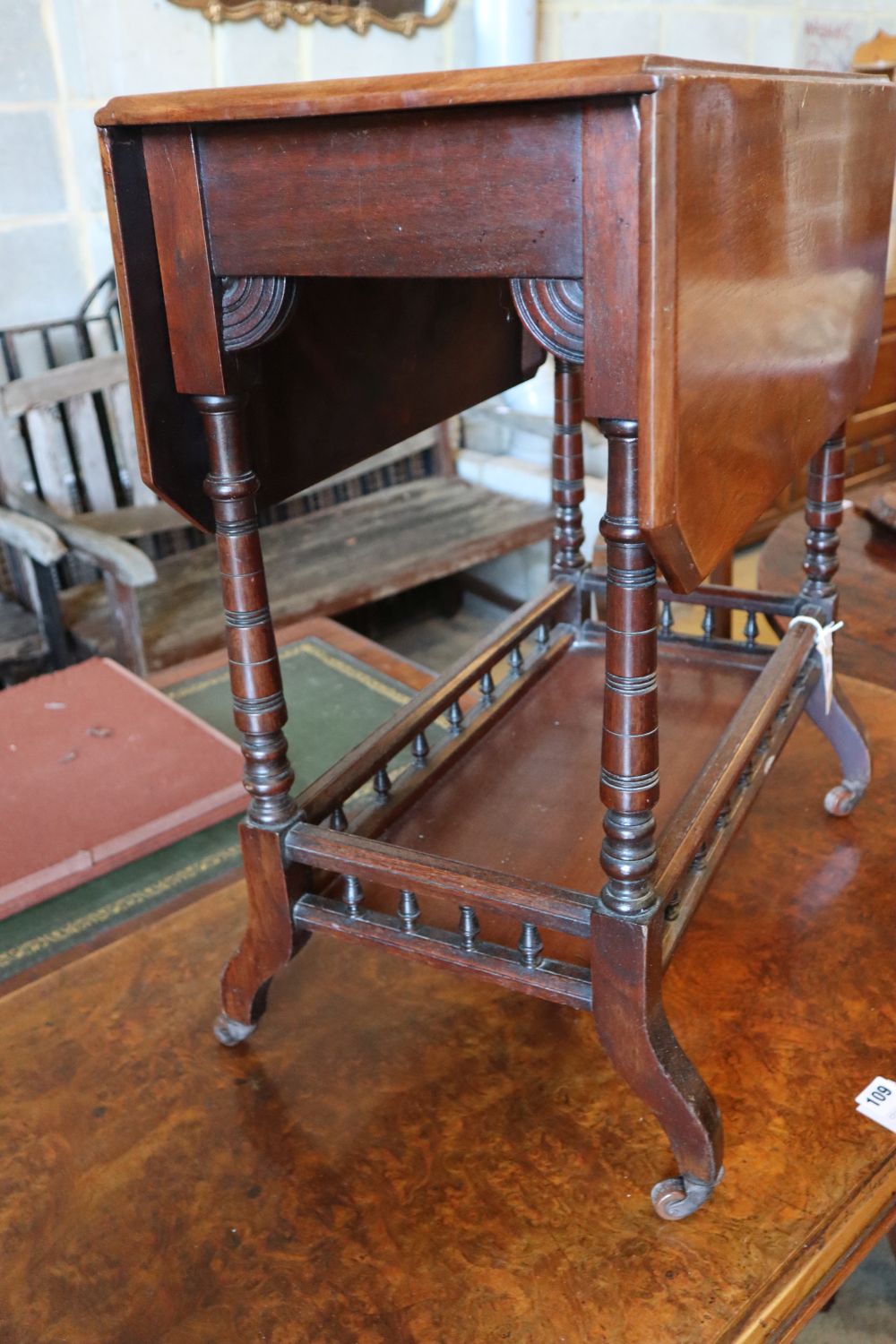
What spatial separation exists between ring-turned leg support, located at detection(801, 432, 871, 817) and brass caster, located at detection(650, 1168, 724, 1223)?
0.65 m

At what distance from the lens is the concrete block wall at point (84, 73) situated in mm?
2779

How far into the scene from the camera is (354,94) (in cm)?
70

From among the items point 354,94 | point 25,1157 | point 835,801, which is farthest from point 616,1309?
point 354,94

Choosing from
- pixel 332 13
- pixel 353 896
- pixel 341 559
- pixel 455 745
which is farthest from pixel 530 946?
pixel 332 13

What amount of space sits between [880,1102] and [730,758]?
13.1 inches

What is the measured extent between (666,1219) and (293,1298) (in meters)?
0.31

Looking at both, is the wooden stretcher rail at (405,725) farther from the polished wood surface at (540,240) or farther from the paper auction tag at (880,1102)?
the paper auction tag at (880,1102)

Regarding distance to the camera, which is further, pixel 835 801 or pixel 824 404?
pixel 835 801

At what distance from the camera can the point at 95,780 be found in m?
1.66

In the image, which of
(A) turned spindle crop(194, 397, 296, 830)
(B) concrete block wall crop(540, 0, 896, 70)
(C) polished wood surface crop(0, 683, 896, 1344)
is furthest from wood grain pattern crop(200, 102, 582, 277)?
(B) concrete block wall crop(540, 0, 896, 70)

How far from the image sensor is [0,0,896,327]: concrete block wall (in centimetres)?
278

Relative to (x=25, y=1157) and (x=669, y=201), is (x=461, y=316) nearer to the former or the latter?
(x=669, y=201)

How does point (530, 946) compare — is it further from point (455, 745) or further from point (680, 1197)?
point (455, 745)

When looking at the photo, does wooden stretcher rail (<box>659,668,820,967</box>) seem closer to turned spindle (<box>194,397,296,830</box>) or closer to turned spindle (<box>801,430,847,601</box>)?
turned spindle (<box>801,430,847,601</box>)
